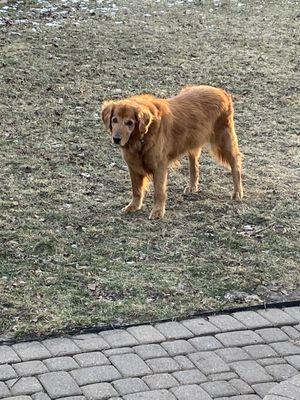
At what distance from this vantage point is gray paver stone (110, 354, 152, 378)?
4223 millimetres

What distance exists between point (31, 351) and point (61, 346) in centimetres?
18

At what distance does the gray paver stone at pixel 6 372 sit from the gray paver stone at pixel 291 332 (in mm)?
1641

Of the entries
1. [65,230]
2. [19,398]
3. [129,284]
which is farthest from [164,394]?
[65,230]

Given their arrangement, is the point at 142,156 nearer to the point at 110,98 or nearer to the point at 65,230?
the point at 65,230

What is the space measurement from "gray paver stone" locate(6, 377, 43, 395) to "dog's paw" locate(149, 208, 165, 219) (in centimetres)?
257

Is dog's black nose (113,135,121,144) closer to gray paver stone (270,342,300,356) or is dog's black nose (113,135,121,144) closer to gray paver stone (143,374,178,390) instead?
gray paver stone (270,342,300,356)

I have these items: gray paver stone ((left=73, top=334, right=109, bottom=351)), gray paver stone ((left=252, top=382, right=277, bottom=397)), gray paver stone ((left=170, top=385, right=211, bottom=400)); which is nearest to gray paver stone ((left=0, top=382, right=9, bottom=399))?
gray paver stone ((left=73, top=334, right=109, bottom=351))

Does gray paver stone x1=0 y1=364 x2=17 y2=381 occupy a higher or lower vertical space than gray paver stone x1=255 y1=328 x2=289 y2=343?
lower

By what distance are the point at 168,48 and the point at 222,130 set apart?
4.87 metres

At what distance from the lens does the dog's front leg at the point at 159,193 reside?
6479 millimetres

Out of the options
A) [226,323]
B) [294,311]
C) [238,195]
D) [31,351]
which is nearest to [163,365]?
[226,323]

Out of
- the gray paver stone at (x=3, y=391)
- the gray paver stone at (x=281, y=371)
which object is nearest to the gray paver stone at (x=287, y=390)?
the gray paver stone at (x=281, y=371)

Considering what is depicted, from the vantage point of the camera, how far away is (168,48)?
37.8 feet

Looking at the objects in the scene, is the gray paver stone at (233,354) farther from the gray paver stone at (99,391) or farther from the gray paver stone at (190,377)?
the gray paver stone at (99,391)
